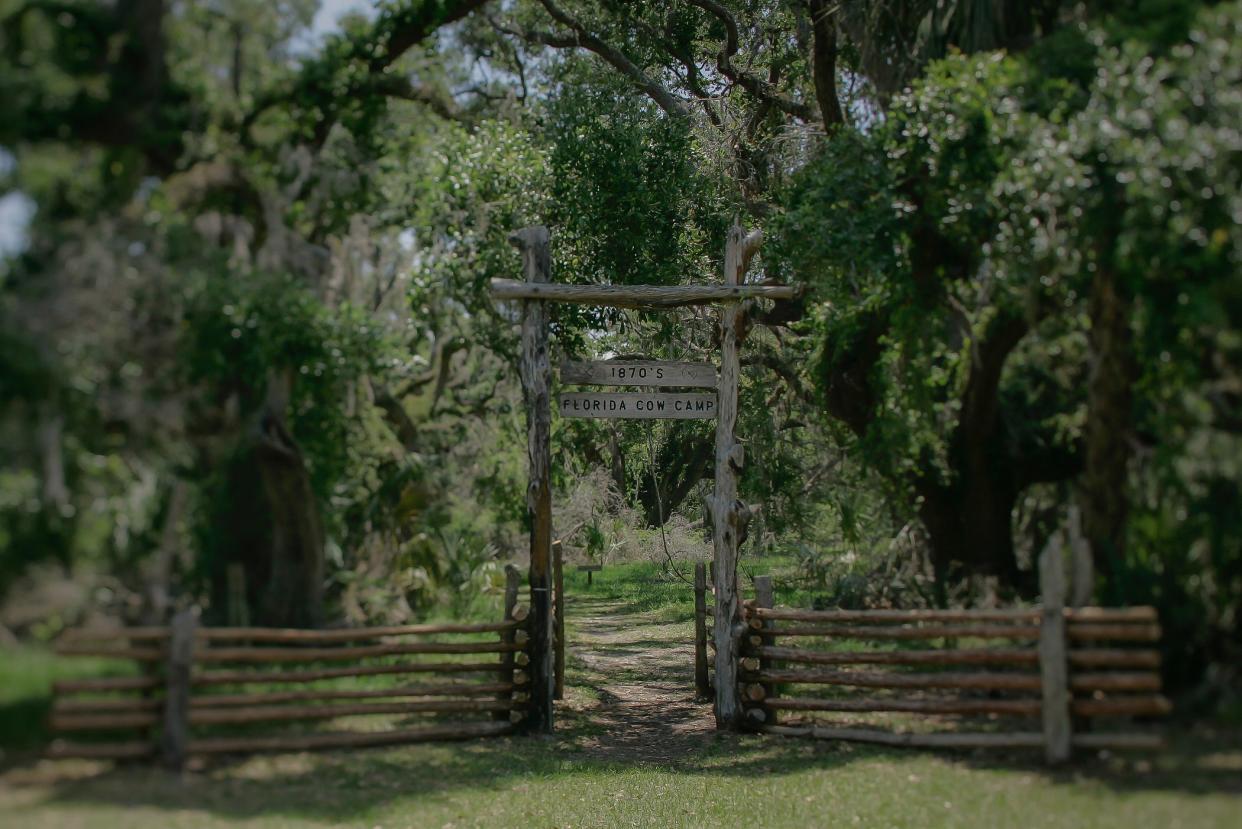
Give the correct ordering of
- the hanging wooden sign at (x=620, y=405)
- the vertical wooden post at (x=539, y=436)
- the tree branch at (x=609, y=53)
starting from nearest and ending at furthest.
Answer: the vertical wooden post at (x=539, y=436) → the hanging wooden sign at (x=620, y=405) → the tree branch at (x=609, y=53)

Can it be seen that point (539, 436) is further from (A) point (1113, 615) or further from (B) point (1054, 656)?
(A) point (1113, 615)

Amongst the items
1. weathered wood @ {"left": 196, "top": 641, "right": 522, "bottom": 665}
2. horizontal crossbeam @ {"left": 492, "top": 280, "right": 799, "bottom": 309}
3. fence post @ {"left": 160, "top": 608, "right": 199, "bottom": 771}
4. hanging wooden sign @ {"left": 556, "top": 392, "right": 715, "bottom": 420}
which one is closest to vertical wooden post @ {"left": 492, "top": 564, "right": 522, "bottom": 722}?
weathered wood @ {"left": 196, "top": 641, "right": 522, "bottom": 665}

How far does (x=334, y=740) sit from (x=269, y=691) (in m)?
0.62

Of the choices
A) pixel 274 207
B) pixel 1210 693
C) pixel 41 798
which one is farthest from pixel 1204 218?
pixel 41 798

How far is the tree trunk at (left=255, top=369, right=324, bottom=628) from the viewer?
22.5 ft

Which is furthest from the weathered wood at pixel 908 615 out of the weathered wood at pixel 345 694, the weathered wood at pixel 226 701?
the weathered wood at pixel 226 701

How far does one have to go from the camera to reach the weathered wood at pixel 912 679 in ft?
25.0

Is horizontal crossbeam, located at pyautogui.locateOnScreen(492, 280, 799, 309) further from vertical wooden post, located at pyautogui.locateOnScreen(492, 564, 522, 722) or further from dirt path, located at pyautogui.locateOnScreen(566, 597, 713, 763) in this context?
dirt path, located at pyautogui.locateOnScreen(566, 597, 713, 763)

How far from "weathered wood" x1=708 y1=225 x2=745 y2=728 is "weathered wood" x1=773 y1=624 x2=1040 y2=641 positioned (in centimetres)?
60

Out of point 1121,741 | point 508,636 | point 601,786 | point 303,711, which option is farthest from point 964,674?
point 303,711

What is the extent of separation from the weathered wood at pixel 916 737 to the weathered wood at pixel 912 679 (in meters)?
0.34

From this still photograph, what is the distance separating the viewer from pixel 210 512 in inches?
251

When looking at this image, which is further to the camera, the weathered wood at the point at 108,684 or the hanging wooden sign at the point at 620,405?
the hanging wooden sign at the point at 620,405

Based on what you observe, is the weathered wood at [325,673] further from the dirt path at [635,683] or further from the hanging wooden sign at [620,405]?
the hanging wooden sign at [620,405]
